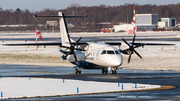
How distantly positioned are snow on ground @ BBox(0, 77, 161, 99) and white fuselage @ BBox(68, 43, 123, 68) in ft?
23.1

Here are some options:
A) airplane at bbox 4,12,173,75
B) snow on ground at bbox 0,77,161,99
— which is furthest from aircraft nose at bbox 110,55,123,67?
snow on ground at bbox 0,77,161,99

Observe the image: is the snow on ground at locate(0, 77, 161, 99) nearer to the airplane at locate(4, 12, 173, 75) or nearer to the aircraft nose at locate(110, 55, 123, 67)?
the aircraft nose at locate(110, 55, 123, 67)

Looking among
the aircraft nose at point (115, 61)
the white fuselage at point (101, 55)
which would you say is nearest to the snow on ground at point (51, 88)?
the aircraft nose at point (115, 61)

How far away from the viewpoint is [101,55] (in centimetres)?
3500

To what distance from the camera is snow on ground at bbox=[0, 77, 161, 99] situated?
22078 mm

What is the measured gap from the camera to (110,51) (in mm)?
34594

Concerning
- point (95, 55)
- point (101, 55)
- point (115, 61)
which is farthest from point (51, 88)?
point (95, 55)

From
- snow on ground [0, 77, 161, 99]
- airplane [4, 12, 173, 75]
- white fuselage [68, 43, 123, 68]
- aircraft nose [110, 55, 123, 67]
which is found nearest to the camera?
snow on ground [0, 77, 161, 99]

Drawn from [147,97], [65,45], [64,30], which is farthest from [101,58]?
[147,97]

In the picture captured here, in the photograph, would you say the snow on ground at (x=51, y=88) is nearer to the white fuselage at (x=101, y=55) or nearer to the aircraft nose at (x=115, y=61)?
the aircraft nose at (x=115, y=61)

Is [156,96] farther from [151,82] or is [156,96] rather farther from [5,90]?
[5,90]

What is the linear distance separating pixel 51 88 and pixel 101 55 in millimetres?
11276

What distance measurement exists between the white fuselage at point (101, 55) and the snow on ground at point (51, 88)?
7046 mm

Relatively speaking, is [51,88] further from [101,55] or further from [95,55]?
[95,55]
